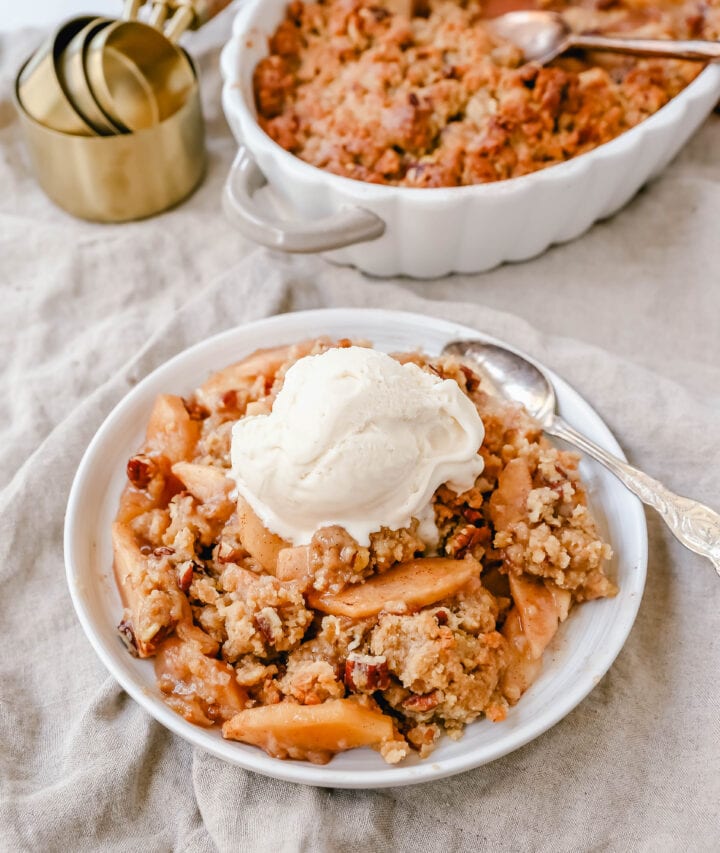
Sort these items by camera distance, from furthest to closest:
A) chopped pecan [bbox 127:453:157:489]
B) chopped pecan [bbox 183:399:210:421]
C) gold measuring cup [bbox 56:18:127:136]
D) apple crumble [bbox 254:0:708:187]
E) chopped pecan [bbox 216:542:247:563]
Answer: gold measuring cup [bbox 56:18:127:136] < apple crumble [bbox 254:0:708:187] < chopped pecan [bbox 183:399:210:421] < chopped pecan [bbox 127:453:157:489] < chopped pecan [bbox 216:542:247:563]

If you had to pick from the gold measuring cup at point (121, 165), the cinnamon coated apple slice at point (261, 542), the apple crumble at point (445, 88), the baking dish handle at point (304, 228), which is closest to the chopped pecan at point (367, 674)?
the cinnamon coated apple slice at point (261, 542)

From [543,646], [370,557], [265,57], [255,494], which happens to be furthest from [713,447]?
[265,57]

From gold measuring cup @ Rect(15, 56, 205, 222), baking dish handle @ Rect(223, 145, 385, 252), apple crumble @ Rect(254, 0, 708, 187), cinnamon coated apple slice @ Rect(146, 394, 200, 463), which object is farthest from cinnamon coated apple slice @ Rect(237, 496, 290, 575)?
gold measuring cup @ Rect(15, 56, 205, 222)

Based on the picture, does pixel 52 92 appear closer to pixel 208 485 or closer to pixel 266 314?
pixel 266 314

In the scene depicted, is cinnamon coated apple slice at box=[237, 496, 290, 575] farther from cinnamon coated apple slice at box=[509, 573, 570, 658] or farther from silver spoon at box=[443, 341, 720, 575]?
silver spoon at box=[443, 341, 720, 575]

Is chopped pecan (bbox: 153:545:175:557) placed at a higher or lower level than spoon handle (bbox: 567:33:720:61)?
lower

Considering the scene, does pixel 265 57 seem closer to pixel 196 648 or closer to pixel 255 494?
pixel 255 494
